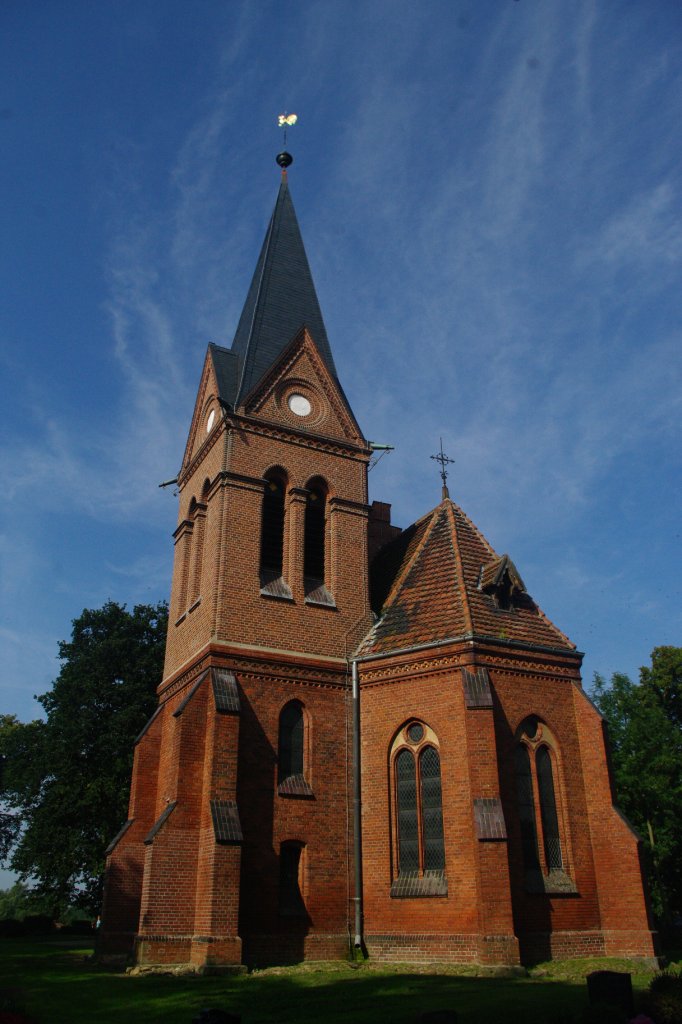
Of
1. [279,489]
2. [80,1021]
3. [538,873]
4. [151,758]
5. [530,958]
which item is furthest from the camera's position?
[279,489]

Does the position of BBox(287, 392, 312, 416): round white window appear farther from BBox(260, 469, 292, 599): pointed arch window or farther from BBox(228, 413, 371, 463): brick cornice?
BBox(260, 469, 292, 599): pointed arch window

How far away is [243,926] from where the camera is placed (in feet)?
58.8

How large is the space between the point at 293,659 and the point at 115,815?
1561 cm

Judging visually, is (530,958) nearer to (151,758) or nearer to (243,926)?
(243,926)

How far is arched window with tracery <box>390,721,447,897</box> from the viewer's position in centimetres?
1841

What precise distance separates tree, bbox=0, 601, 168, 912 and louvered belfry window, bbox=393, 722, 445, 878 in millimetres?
16369

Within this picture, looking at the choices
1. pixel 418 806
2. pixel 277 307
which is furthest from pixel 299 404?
pixel 418 806

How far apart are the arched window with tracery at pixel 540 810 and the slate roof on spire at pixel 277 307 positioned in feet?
39.6

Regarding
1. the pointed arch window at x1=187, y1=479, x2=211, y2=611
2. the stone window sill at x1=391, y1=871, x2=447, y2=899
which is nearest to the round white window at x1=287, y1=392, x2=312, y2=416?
the pointed arch window at x1=187, y1=479, x2=211, y2=611

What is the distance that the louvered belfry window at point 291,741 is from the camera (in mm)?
20141

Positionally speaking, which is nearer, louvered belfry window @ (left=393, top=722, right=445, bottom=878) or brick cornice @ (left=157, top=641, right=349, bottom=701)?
louvered belfry window @ (left=393, top=722, right=445, bottom=878)

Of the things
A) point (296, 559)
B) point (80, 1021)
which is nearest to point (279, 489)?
point (296, 559)

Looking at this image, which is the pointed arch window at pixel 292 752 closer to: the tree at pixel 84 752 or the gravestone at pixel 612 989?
the gravestone at pixel 612 989

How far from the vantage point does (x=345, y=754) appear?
68.2 feet
